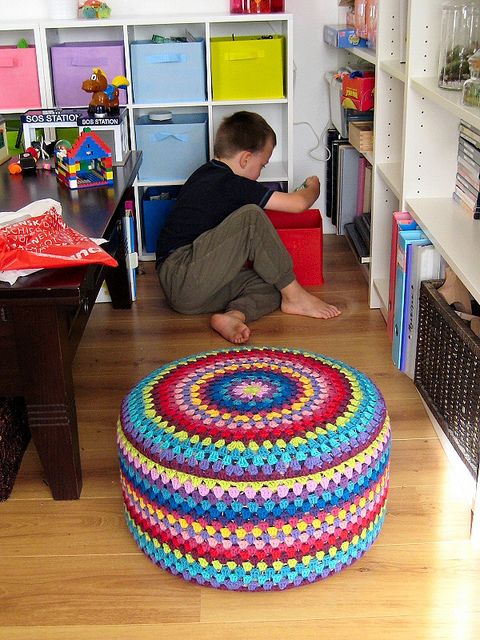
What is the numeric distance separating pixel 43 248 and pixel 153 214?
6.05 ft

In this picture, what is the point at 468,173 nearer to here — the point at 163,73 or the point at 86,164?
the point at 86,164

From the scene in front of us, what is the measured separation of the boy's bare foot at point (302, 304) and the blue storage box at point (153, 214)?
30.4 inches

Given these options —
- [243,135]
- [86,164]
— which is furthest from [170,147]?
[86,164]

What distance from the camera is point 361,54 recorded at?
2.99 meters

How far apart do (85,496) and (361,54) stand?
1898 mm

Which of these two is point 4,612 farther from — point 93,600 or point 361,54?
point 361,54

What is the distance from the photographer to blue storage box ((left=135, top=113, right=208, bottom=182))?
133 inches

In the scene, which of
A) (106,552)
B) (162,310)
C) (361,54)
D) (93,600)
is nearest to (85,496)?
(106,552)

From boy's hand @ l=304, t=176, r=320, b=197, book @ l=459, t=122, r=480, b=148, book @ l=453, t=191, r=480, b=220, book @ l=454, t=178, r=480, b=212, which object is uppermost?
book @ l=459, t=122, r=480, b=148

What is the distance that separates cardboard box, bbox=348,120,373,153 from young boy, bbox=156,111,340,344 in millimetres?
250

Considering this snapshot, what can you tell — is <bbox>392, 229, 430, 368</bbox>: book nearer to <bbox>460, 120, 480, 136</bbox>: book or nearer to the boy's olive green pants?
<bbox>460, 120, 480, 136</bbox>: book

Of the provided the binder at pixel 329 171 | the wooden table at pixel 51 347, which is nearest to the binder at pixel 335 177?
the binder at pixel 329 171

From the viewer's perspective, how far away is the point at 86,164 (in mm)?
2375

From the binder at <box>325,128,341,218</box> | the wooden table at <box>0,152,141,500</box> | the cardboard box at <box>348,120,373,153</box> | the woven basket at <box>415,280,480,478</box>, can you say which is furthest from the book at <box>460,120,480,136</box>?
the binder at <box>325,128,341,218</box>
